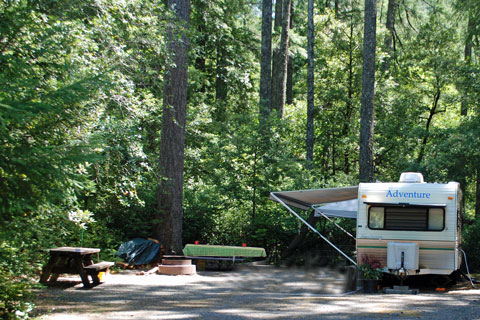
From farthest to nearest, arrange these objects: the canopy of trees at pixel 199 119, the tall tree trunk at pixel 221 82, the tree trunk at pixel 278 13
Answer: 1. the tree trunk at pixel 278 13
2. the tall tree trunk at pixel 221 82
3. the canopy of trees at pixel 199 119

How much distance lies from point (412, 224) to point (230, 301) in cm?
486

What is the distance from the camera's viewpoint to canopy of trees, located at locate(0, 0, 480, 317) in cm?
595

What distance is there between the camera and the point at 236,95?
25.2 m

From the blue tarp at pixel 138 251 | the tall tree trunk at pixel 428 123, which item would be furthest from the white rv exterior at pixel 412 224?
the tall tree trunk at pixel 428 123

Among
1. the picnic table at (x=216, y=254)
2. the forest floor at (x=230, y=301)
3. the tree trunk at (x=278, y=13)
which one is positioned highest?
the tree trunk at (x=278, y=13)

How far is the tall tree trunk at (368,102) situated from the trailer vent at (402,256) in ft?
19.2

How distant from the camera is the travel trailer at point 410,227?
37.4ft

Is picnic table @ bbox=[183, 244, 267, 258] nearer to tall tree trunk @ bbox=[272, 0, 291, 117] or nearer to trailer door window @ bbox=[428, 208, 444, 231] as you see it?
trailer door window @ bbox=[428, 208, 444, 231]

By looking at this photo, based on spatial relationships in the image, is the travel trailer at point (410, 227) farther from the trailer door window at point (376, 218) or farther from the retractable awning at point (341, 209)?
the retractable awning at point (341, 209)

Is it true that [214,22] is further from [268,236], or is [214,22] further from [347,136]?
[268,236]

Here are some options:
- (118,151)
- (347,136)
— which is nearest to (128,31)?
(118,151)

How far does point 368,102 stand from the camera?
1739cm

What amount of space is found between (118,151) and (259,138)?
7.63 meters

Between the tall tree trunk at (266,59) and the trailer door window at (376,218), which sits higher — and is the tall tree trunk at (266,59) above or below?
above
